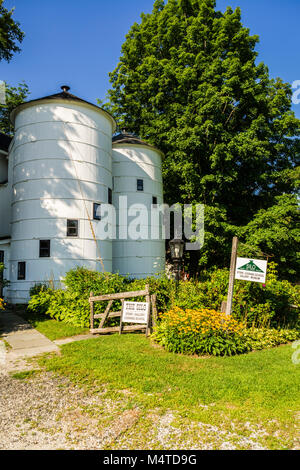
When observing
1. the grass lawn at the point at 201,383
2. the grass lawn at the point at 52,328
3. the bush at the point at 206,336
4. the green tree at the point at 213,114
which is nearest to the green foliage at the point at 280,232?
the green tree at the point at 213,114

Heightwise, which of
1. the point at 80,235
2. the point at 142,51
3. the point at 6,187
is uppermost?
the point at 142,51

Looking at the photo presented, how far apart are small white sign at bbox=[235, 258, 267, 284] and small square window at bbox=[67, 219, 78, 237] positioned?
32.5 ft

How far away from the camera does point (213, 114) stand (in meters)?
18.9

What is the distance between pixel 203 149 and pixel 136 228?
6.90 meters

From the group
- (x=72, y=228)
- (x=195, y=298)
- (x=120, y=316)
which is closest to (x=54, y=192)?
(x=72, y=228)

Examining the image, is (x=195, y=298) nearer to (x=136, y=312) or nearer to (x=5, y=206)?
(x=136, y=312)

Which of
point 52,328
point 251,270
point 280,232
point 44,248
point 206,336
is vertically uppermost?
point 280,232

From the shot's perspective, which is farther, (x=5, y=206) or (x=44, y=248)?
(x=5, y=206)

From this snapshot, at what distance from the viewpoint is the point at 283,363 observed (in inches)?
268

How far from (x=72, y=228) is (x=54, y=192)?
6.96 ft

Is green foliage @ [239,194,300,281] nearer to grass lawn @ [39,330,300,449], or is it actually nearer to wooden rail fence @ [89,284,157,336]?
wooden rail fence @ [89,284,157,336]

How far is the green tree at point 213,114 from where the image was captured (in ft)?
61.7
